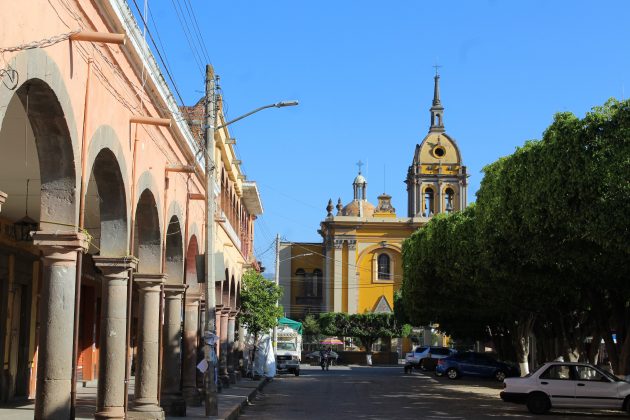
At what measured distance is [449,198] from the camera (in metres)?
87.7

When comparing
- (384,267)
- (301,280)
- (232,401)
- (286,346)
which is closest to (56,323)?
(232,401)

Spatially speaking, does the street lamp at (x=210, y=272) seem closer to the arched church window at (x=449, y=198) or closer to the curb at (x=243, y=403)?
the curb at (x=243, y=403)

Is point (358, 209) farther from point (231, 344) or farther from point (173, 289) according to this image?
point (173, 289)

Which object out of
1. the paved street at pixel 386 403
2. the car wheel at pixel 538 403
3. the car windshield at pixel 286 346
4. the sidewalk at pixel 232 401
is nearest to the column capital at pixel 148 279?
the sidewalk at pixel 232 401

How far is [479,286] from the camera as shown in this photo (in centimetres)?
3145

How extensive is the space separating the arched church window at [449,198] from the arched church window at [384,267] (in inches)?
281

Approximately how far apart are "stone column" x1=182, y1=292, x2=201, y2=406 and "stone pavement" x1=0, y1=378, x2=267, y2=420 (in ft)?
1.26

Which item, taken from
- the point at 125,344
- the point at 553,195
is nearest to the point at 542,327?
the point at 553,195

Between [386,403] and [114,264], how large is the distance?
15701 mm

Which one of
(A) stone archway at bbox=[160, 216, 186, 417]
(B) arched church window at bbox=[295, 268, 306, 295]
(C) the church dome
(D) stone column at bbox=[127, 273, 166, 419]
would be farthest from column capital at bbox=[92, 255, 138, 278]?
(B) arched church window at bbox=[295, 268, 306, 295]

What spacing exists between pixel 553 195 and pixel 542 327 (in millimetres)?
20125

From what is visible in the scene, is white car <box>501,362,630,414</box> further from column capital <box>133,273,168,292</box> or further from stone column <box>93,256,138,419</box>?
stone column <box>93,256,138,419</box>

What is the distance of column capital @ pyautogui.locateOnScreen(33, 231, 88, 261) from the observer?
11781 millimetres

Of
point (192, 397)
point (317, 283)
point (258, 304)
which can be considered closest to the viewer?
point (192, 397)
